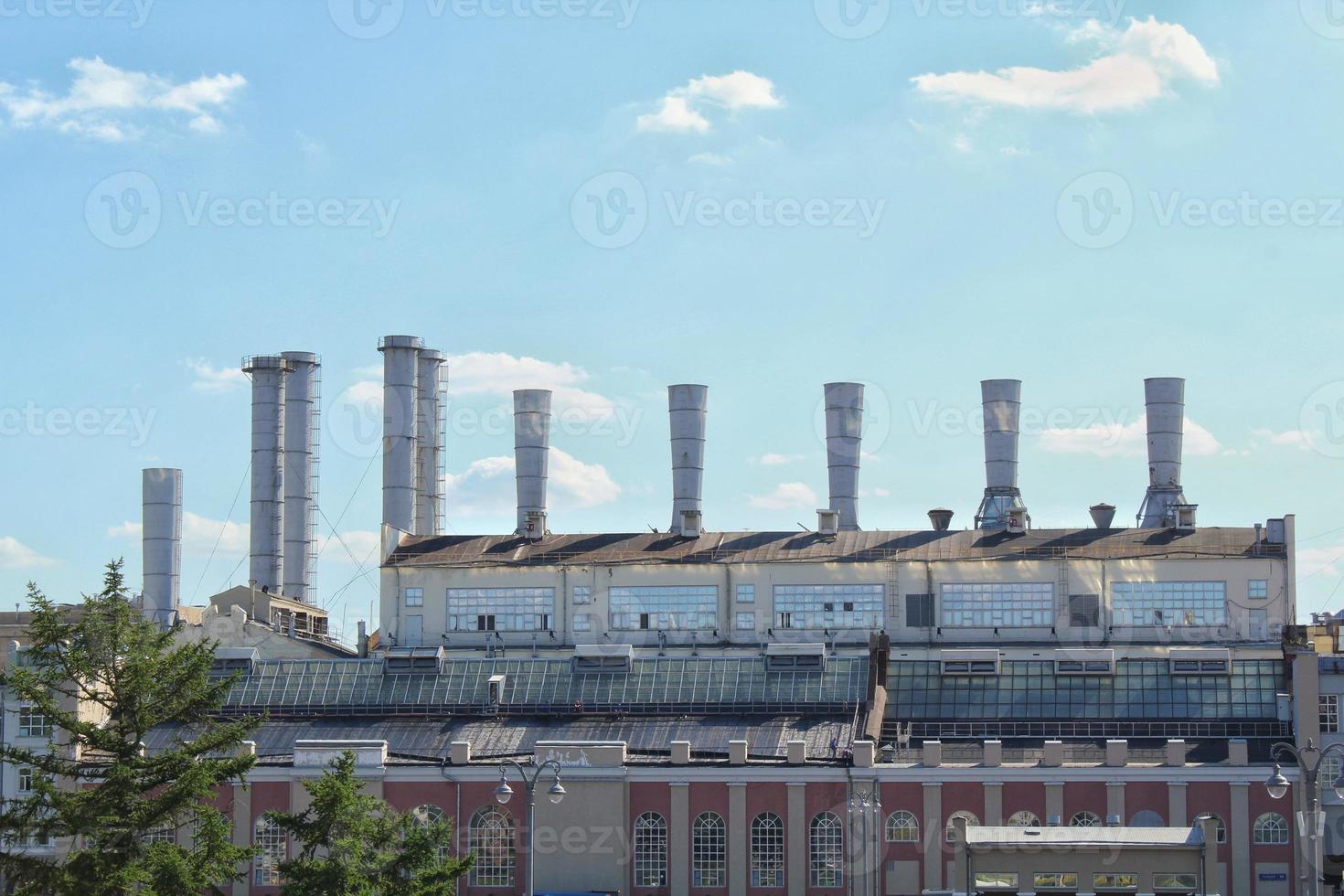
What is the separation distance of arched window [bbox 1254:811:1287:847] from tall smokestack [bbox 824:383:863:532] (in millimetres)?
35538

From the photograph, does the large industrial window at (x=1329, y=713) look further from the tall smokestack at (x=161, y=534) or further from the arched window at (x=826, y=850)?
the tall smokestack at (x=161, y=534)

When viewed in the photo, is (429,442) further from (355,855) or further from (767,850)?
(355,855)

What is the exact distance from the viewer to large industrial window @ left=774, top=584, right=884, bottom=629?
337 ft

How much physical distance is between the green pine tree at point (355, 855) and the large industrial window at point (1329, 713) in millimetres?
37495

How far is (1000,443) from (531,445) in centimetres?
2497

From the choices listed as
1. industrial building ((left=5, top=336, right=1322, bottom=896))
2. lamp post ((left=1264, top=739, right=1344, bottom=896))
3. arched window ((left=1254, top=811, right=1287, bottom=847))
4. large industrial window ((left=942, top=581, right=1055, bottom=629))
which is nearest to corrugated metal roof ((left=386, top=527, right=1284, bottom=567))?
industrial building ((left=5, top=336, right=1322, bottom=896))

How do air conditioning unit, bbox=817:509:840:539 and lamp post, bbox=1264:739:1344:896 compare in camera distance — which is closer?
lamp post, bbox=1264:739:1344:896

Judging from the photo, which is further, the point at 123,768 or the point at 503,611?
the point at 503,611

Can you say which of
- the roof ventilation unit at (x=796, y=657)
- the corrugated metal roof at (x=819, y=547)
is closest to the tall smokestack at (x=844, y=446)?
the corrugated metal roof at (x=819, y=547)

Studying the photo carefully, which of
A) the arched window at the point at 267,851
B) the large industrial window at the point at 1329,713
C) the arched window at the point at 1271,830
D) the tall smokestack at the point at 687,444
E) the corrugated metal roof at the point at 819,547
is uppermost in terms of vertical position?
the tall smokestack at the point at 687,444

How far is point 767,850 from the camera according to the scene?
8225 cm

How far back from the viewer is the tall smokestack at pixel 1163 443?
361 feet

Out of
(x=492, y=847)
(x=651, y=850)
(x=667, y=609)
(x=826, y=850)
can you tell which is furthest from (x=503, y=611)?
(x=826, y=850)

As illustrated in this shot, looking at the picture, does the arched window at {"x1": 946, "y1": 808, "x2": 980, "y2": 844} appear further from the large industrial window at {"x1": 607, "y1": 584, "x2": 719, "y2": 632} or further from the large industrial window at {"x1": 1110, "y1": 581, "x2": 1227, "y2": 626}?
the large industrial window at {"x1": 607, "y1": 584, "x2": 719, "y2": 632}
